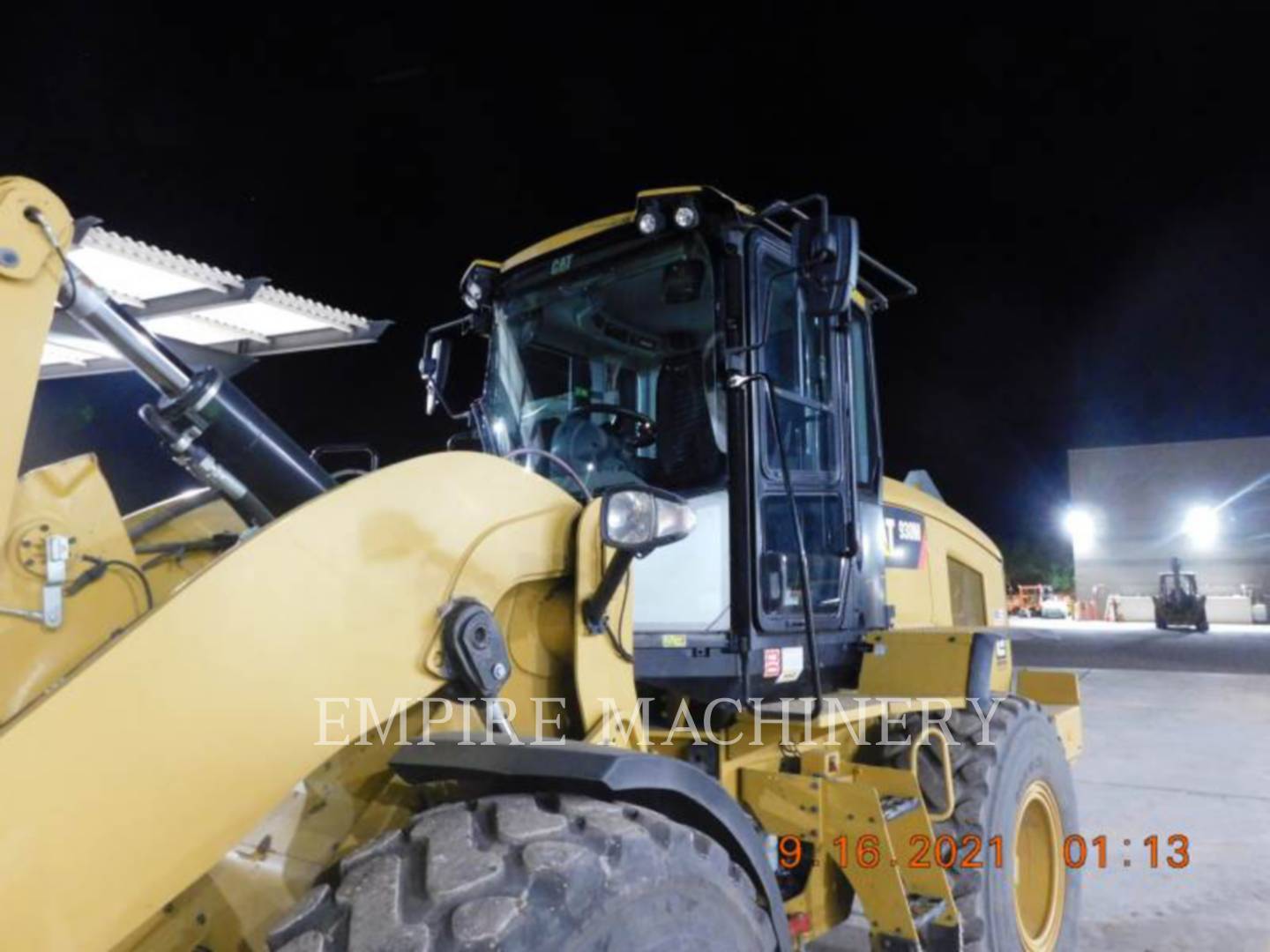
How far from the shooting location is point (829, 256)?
2.94m

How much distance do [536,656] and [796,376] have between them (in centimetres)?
165

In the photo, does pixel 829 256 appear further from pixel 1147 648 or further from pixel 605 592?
pixel 1147 648

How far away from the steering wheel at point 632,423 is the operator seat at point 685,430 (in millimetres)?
36

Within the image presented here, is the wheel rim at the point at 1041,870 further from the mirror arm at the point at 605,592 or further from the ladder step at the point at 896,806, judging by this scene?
the mirror arm at the point at 605,592

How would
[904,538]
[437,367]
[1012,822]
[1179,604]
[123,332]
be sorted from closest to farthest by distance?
[123,332] < [1012,822] < [437,367] < [904,538] < [1179,604]

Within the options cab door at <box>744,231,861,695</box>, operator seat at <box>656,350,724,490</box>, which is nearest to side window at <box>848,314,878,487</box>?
cab door at <box>744,231,861,695</box>

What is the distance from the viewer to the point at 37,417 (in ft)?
17.7

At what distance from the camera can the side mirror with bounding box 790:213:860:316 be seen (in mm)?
2947

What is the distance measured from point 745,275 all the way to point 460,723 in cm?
180

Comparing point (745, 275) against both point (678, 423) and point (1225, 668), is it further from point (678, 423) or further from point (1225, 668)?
point (1225, 668)

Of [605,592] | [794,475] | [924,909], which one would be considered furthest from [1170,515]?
[605,592]

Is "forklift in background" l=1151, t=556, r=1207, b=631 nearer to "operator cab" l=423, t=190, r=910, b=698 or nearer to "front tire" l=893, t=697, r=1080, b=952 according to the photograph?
"front tire" l=893, t=697, r=1080, b=952

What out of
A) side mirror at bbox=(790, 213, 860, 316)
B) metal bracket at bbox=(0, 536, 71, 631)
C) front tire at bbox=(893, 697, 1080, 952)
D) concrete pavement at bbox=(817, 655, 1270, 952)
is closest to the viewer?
metal bracket at bbox=(0, 536, 71, 631)
